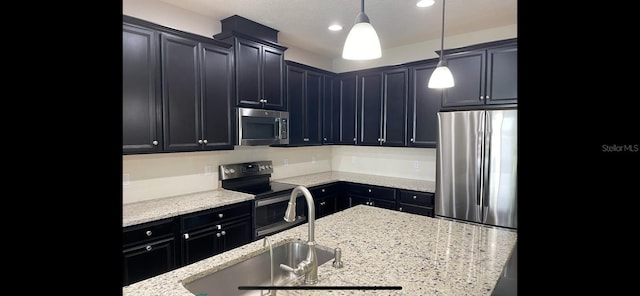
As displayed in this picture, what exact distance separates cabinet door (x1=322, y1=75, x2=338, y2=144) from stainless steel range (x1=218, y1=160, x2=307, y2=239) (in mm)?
880

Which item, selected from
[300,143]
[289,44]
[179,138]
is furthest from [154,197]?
[289,44]

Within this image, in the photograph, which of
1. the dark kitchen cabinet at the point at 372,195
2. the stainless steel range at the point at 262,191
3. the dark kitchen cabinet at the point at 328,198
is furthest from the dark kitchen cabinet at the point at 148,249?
the dark kitchen cabinet at the point at 372,195

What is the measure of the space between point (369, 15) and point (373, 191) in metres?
1.85

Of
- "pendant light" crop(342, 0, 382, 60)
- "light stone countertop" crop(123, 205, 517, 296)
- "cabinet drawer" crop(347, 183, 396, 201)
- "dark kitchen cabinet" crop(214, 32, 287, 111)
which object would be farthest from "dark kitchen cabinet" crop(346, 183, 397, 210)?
"pendant light" crop(342, 0, 382, 60)

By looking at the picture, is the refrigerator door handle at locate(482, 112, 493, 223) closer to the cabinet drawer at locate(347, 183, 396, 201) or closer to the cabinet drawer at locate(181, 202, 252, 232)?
the cabinet drawer at locate(347, 183, 396, 201)

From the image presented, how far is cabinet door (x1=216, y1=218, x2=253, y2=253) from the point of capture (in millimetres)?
2583

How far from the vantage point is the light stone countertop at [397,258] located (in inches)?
44.5

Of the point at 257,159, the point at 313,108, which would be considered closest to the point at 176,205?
the point at 257,159

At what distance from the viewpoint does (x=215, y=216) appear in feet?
8.30

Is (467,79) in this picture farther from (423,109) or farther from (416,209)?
(416,209)
